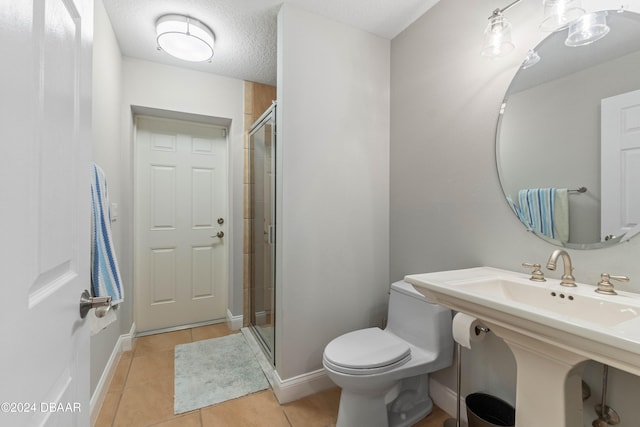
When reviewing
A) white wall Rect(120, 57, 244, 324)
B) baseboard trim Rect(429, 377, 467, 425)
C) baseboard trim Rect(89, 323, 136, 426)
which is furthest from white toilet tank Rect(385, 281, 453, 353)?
baseboard trim Rect(89, 323, 136, 426)

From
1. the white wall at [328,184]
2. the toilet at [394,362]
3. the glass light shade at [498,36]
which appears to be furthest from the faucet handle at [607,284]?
the white wall at [328,184]

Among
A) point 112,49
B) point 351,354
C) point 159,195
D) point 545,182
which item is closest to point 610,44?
point 545,182

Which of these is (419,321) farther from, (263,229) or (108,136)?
(108,136)

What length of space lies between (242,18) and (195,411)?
251cm

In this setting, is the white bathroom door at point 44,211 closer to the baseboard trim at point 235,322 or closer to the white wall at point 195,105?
the white wall at point 195,105

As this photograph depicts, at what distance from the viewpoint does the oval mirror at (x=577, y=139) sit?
1025 millimetres

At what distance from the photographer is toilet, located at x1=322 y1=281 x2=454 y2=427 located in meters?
1.32

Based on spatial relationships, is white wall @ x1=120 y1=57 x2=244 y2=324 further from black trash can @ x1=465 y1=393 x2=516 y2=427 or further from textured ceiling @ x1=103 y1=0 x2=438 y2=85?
black trash can @ x1=465 y1=393 x2=516 y2=427

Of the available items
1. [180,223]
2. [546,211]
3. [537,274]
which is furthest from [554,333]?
[180,223]

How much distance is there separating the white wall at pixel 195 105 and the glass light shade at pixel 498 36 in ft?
6.95

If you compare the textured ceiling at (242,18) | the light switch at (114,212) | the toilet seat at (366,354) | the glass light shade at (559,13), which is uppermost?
the textured ceiling at (242,18)

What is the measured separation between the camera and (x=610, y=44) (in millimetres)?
1067

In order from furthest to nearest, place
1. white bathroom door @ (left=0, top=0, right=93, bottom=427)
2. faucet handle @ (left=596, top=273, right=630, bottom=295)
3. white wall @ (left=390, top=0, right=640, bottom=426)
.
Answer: white wall @ (left=390, top=0, right=640, bottom=426)
faucet handle @ (left=596, top=273, right=630, bottom=295)
white bathroom door @ (left=0, top=0, right=93, bottom=427)

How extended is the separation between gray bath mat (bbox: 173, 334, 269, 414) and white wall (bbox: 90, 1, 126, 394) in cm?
49
